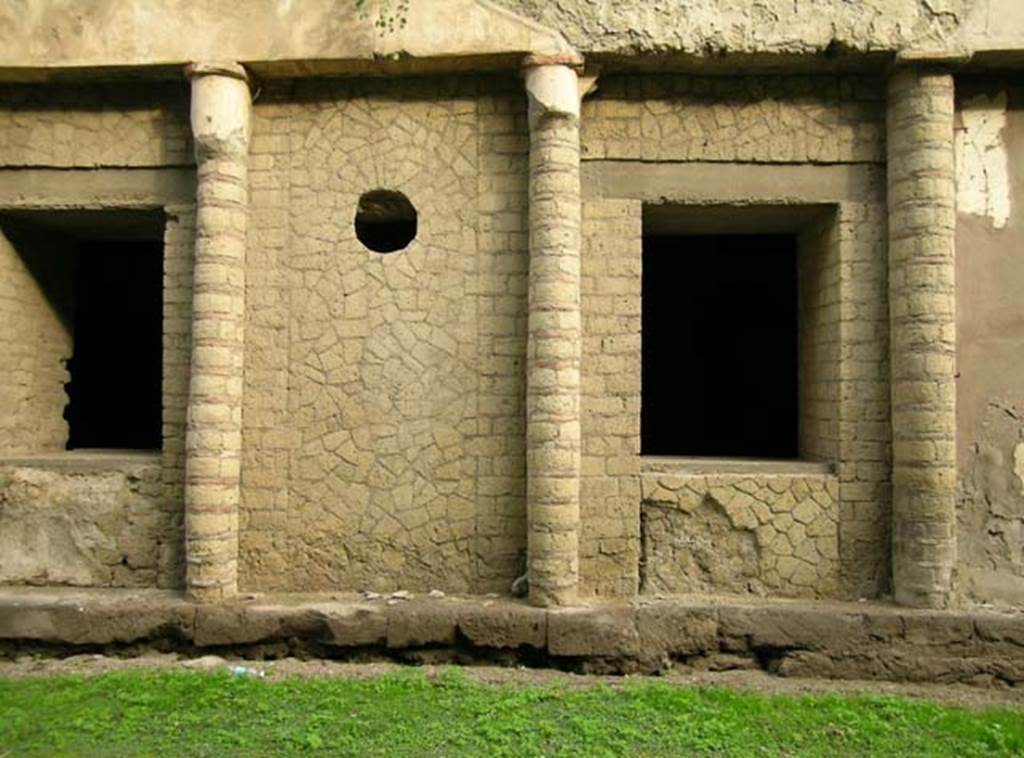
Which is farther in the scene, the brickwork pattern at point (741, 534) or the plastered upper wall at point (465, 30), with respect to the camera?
the brickwork pattern at point (741, 534)

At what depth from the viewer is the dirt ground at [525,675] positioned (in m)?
4.88

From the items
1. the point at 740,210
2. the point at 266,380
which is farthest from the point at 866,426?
the point at 266,380

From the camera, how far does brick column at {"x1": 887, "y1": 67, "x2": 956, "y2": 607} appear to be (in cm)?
513

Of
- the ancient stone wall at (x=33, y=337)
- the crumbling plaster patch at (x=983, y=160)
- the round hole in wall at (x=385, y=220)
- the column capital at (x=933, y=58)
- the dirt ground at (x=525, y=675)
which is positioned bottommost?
the dirt ground at (x=525, y=675)

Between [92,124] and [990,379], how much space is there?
258 inches

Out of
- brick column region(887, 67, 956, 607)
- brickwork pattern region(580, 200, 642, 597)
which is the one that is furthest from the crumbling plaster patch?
brickwork pattern region(580, 200, 642, 597)

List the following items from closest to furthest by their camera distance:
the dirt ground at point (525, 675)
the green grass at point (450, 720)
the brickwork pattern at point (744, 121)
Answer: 1. the green grass at point (450, 720)
2. the dirt ground at point (525, 675)
3. the brickwork pattern at point (744, 121)

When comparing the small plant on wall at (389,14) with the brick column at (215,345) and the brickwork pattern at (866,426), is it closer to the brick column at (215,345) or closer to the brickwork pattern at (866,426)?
the brick column at (215,345)

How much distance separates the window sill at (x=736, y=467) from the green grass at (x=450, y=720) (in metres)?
1.47

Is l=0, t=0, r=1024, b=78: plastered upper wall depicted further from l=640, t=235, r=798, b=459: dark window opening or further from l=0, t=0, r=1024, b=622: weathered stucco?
l=640, t=235, r=798, b=459: dark window opening

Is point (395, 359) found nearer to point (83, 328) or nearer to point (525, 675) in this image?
point (525, 675)

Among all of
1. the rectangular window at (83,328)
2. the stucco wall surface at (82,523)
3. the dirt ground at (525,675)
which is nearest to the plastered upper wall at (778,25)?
the rectangular window at (83,328)

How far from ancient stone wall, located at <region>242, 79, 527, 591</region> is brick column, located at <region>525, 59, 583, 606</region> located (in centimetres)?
26

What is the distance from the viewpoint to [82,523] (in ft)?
18.6
